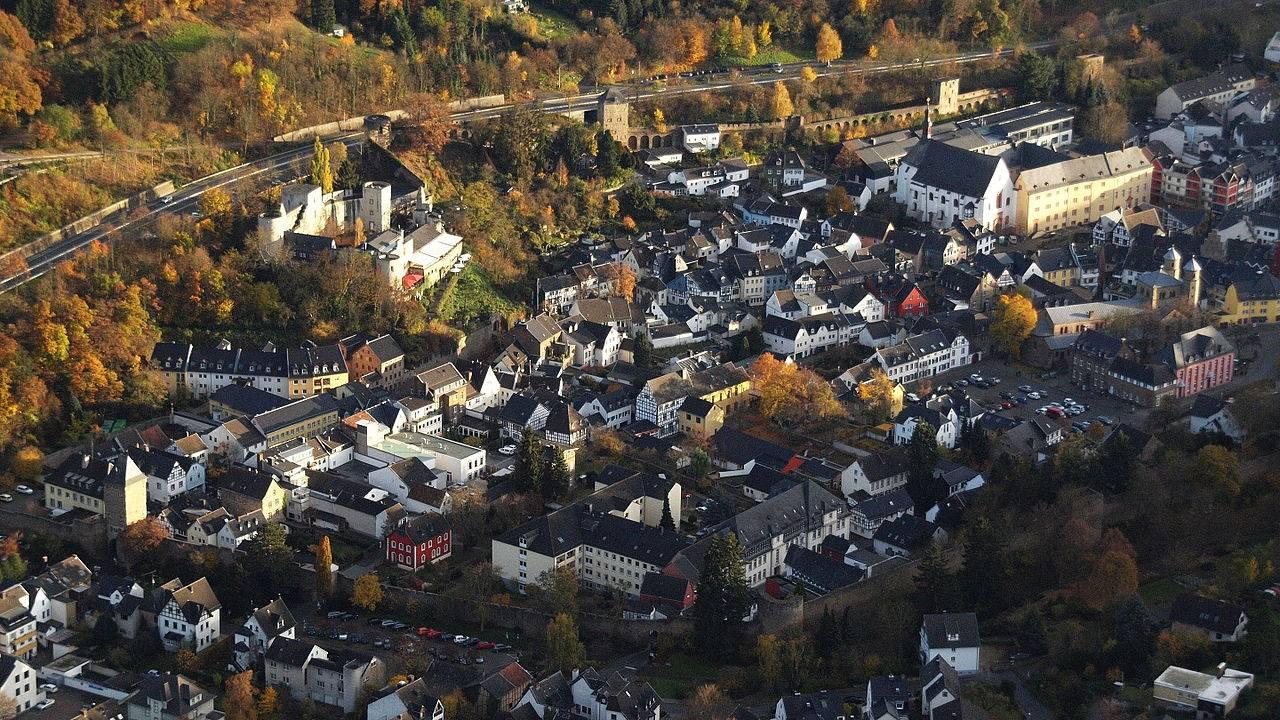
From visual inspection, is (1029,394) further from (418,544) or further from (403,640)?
(403,640)

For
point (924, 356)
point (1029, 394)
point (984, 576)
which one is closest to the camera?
point (984, 576)

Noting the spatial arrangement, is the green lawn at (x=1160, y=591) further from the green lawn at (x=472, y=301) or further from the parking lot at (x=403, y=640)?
the green lawn at (x=472, y=301)

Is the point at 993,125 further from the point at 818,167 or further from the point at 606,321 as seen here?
the point at 606,321

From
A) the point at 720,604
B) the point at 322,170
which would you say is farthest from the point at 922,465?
the point at 322,170

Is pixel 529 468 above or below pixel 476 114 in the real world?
below

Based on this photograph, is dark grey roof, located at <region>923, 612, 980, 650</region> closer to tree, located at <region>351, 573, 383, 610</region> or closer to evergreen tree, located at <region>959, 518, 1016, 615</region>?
evergreen tree, located at <region>959, 518, 1016, 615</region>
